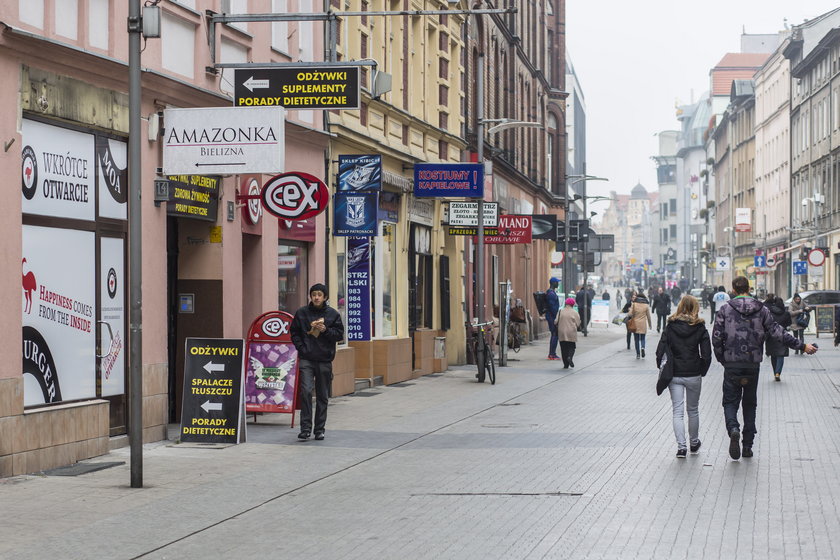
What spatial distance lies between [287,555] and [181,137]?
6.58 m

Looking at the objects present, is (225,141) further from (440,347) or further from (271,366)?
(440,347)

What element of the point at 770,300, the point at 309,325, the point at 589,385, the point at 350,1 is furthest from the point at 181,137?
the point at 770,300

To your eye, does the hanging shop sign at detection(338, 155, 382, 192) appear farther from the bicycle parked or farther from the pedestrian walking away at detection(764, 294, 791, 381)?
the pedestrian walking away at detection(764, 294, 791, 381)

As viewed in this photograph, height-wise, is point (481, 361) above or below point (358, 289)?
below

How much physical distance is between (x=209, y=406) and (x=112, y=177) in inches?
104

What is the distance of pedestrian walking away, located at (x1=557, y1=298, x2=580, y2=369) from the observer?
31906mm

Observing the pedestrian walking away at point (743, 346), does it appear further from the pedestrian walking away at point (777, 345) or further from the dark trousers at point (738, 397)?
the pedestrian walking away at point (777, 345)

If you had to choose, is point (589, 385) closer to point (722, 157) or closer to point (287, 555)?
point (287, 555)

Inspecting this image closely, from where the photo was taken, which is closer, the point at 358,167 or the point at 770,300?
the point at 358,167

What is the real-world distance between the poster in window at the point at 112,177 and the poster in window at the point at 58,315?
54cm

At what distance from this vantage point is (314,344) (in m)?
16.4

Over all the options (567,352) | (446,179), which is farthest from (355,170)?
(567,352)

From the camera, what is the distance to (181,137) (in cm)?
1446

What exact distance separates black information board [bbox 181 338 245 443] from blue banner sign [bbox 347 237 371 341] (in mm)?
8693
